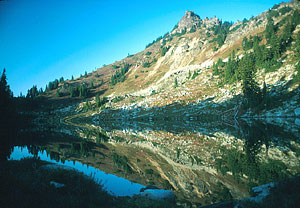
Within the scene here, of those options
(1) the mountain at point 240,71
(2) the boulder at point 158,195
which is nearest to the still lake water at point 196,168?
(2) the boulder at point 158,195

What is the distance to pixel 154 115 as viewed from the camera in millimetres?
83312

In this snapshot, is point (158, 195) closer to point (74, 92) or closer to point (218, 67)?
point (218, 67)

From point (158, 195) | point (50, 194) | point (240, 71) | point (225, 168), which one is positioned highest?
point (240, 71)

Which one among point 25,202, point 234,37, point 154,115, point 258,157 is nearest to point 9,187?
point 25,202

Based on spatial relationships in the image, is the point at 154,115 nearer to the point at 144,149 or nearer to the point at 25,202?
the point at 144,149

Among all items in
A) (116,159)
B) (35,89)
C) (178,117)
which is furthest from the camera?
(35,89)

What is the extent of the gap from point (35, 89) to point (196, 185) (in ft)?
787

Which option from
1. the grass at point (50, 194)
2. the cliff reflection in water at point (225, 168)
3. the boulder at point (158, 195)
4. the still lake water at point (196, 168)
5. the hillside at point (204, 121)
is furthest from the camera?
the hillside at point (204, 121)

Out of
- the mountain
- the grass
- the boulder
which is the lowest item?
the boulder

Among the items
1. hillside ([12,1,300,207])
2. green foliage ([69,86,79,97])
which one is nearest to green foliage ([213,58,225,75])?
hillside ([12,1,300,207])

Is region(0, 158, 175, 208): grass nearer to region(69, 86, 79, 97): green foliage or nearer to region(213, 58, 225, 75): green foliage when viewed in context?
region(213, 58, 225, 75): green foliage

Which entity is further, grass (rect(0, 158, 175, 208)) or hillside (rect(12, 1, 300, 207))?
hillside (rect(12, 1, 300, 207))

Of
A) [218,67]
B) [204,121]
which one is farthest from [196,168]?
[218,67]

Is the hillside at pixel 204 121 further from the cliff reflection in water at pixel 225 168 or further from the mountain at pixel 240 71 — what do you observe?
the mountain at pixel 240 71
